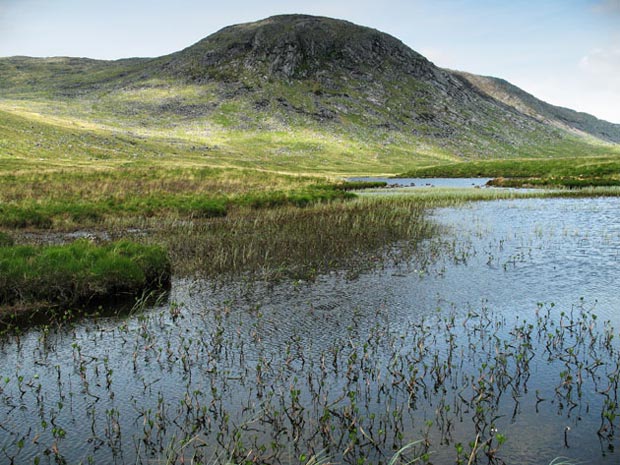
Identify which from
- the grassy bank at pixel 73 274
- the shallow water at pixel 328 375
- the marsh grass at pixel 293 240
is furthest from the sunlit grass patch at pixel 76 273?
the marsh grass at pixel 293 240

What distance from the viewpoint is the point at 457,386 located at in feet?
38.1

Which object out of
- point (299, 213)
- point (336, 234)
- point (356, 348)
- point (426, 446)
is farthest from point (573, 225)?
point (426, 446)

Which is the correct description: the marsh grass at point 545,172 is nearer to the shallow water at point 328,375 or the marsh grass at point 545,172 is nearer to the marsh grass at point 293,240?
the marsh grass at point 293,240

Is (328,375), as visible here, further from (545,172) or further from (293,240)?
(545,172)

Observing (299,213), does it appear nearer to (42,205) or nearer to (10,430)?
(42,205)

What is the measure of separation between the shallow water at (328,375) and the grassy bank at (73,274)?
1.61 metres

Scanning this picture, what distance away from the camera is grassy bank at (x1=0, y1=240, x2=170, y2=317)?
17.7 m

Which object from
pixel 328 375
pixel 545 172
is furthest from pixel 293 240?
pixel 545 172

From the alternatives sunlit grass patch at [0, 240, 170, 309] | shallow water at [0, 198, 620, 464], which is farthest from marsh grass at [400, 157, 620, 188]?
sunlit grass patch at [0, 240, 170, 309]

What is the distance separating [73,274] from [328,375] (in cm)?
1134

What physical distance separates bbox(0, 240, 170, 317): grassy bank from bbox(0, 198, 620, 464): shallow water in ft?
5.29

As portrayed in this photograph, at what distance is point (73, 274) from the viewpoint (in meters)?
18.5

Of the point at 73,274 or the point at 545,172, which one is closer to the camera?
the point at 73,274

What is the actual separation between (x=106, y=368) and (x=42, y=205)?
98.8 ft
